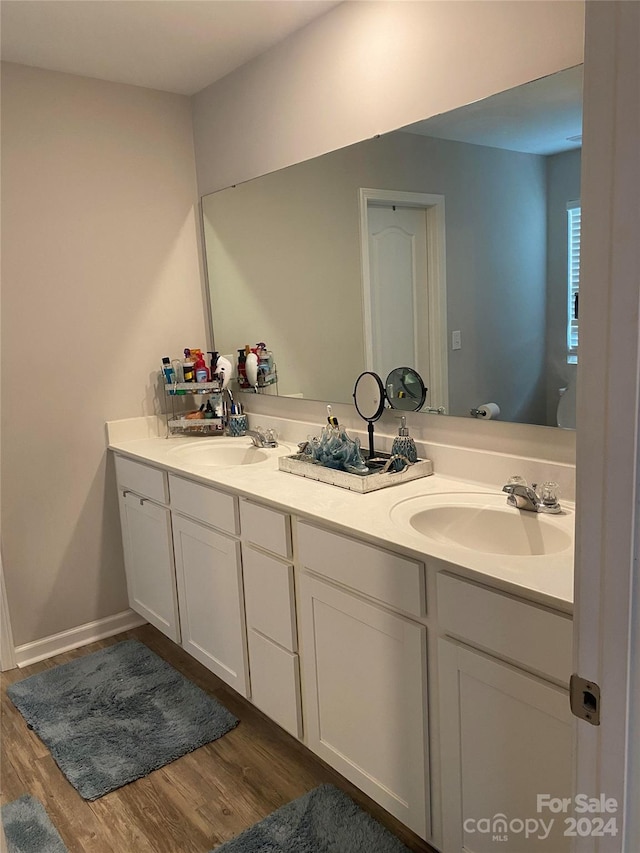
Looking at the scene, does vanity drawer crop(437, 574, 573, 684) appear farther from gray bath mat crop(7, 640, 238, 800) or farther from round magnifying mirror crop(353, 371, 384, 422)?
gray bath mat crop(7, 640, 238, 800)

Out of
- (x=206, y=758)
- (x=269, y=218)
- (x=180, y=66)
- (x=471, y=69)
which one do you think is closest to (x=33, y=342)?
(x=269, y=218)

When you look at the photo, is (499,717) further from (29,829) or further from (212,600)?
(29,829)

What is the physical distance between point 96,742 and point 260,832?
0.72 meters

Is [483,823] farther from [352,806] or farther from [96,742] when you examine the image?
[96,742]

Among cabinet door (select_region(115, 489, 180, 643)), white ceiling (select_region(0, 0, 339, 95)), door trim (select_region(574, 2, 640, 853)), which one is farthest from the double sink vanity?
white ceiling (select_region(0, 0, 339, 95))

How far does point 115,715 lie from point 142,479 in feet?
2.88

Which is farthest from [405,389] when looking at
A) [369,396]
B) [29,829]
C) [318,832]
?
[29,829]

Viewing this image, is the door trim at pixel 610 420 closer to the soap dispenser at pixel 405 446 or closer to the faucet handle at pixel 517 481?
the faucet handle at pixel 517 481

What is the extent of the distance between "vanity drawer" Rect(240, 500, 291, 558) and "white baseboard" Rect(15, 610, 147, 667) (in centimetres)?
131

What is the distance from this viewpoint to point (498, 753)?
143cm

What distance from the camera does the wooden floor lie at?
189cm

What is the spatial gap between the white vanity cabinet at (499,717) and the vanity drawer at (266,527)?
58 cm

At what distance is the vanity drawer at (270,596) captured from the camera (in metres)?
1.98

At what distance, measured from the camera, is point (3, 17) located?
7.48 feet
